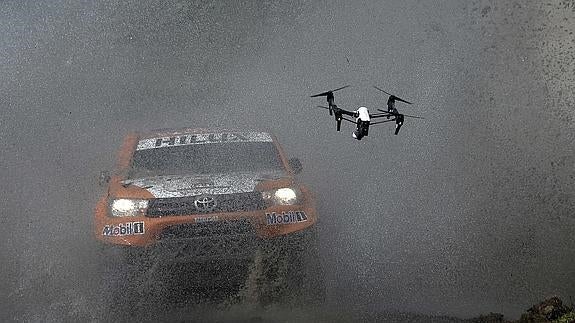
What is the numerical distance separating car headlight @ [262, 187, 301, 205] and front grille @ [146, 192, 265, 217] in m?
0.09

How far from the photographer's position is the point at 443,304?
766 centimetres

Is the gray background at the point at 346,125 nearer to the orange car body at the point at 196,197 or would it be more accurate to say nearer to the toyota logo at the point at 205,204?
the orange car body at the point at 196,197

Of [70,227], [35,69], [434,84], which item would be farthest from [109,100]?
[70,227]

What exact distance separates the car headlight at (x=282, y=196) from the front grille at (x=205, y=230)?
15.9 inches

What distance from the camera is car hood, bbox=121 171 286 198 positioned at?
24.6 ft

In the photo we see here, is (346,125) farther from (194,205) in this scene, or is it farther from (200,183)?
(194,205)

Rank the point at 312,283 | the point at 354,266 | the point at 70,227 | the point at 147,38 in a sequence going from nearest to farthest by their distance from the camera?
the point at 312,283 < the point at 354,266 < the point at 70,227 < the point at 147,38

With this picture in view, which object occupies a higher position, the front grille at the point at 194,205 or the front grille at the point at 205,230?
the front grille at the point at 194,205

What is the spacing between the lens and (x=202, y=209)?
730 cm

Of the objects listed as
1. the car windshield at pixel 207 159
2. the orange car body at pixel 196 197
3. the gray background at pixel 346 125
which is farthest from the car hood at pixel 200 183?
the gray background at pixel 346 125

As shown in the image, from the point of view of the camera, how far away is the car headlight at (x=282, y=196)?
24.6ft

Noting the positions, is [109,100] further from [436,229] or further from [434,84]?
[436,229]

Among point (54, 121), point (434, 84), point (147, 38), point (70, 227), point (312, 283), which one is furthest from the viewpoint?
point (147, 38)

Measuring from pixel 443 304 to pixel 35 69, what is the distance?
14297mm
